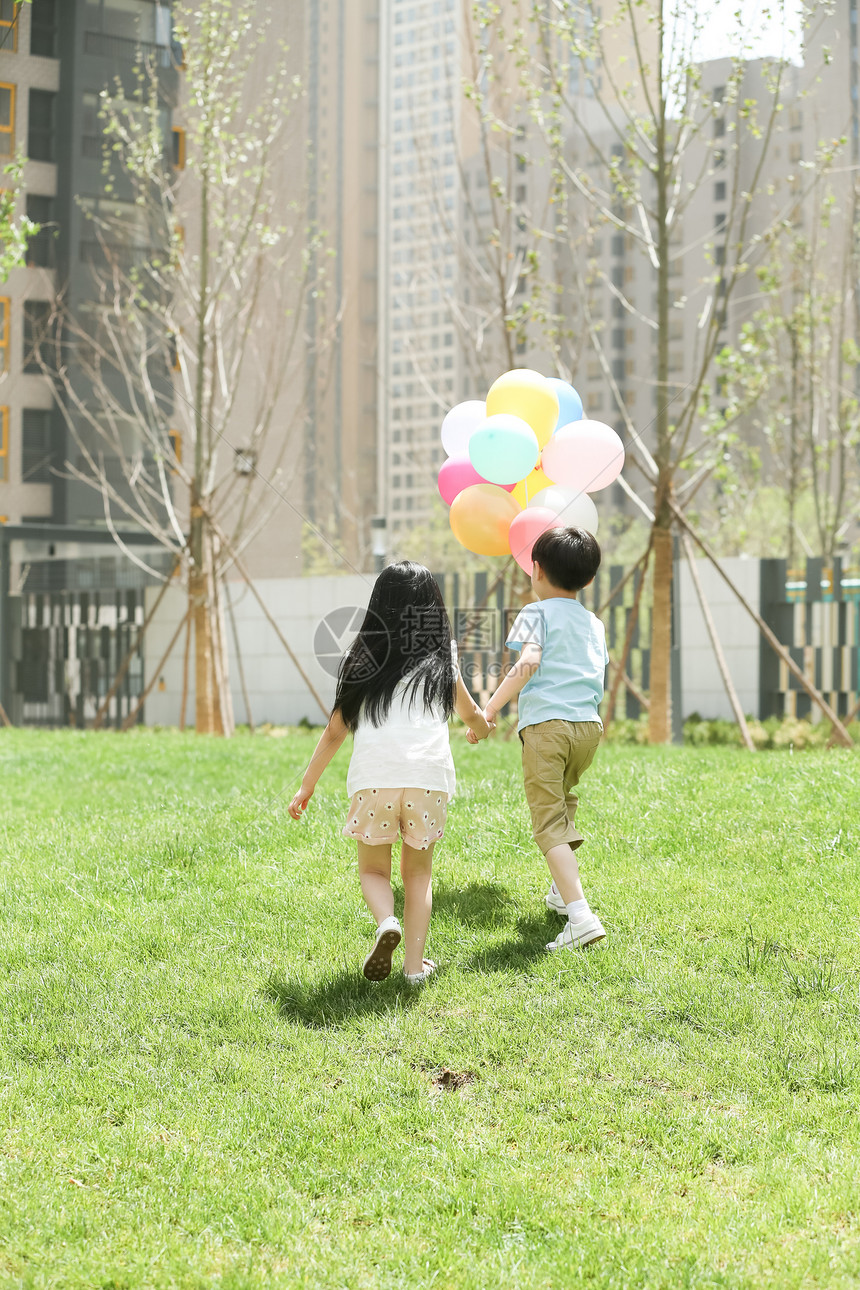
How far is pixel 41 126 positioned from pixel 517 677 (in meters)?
19.4

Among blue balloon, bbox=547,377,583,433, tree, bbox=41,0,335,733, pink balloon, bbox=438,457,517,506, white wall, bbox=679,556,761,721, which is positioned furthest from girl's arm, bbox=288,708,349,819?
white wall, bbox=679,556,761,721

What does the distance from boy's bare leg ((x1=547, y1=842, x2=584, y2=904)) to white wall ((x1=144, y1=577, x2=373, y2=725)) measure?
38.6ft

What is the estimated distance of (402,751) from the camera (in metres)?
3.86

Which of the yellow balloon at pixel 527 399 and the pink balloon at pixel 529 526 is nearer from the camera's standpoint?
the pink balloon at pixel 529 526

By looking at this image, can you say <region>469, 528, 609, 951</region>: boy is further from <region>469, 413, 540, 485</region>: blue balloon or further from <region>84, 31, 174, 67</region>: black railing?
<region>84, 31, 174, 67</region>: black railing

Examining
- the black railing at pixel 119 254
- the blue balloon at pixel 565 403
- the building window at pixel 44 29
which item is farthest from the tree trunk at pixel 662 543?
the building window at pixel 44 29

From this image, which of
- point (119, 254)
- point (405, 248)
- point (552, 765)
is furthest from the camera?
point (405, 248)

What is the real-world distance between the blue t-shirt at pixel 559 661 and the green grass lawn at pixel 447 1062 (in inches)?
33.7

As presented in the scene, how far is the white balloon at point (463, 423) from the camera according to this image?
5.52 m

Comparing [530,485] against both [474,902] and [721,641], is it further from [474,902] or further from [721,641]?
[721,641]

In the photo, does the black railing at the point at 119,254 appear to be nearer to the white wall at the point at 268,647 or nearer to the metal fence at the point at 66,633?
the metal fence at the point at 66,633

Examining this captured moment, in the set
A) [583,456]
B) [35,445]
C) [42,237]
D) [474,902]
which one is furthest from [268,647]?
[474,902]

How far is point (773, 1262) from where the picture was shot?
2379 mm

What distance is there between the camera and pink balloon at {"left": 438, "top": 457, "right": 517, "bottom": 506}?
544 centimetres
